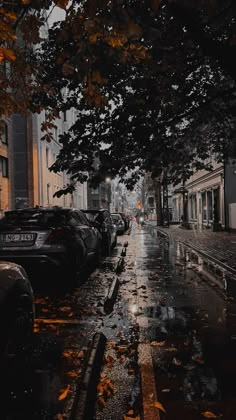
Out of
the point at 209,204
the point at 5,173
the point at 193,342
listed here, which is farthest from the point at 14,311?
the point at 209,204

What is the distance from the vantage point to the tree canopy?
6.20 metres

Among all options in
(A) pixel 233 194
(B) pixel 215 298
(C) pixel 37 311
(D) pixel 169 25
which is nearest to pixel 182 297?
(B) pixel 215 298

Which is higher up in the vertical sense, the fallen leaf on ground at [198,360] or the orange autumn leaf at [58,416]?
the orange autumn leaf at [58,416]

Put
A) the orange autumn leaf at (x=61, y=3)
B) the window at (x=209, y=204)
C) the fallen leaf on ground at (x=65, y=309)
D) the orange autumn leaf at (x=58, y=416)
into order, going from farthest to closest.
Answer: the window at (x=209, y=204) < the fallen leaf on ground at (x=65, y=309) < the orange autumn leaf at (x=61, y=3) < the orange autumn leaf at (x=58, y=416)

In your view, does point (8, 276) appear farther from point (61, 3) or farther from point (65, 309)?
point (61, 3)

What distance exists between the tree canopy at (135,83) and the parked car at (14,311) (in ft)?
9.35

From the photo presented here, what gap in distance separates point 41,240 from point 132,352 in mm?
3619

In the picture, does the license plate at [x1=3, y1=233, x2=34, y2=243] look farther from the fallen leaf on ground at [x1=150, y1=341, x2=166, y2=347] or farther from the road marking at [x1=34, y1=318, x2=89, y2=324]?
the fallen leaf on ground at [x1=150, y1=341, x2=166, y2=347]

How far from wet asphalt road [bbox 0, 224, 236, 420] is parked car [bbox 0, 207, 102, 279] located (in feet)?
2.38

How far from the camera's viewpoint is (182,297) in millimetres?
7582

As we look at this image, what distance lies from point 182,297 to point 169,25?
239 inches

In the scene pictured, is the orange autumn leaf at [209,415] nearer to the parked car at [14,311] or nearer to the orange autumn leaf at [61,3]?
the parked car at [14,311]

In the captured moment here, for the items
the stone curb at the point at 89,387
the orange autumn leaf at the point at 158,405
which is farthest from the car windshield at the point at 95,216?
the orange autumn leaf at the point at 158,405

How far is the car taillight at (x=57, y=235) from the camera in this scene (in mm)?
7559
